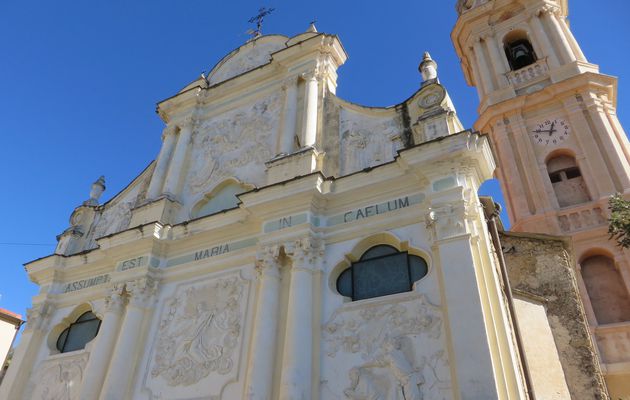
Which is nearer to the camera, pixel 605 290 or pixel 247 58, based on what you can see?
pixel 605 290

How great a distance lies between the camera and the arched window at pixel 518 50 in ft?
65.4

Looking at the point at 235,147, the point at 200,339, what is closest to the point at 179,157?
the point at 235,147

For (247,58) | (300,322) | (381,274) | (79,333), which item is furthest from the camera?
(247,58)

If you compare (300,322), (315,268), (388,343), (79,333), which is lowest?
(388,343)

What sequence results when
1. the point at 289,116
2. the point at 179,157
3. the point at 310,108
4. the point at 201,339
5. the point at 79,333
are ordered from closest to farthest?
the point at 201,339 → the point at 79,333 → the point at 310,108 → the point at 289,116 → the point at 179,157

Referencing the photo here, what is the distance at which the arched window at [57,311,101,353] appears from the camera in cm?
1021

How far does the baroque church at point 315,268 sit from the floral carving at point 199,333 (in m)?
0.04

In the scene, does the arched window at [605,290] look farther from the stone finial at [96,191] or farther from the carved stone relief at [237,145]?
the stone finial at [96,191]

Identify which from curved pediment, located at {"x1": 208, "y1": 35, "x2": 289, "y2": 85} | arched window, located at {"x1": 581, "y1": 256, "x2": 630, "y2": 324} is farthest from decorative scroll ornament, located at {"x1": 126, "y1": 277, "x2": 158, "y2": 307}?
arched window, located at {"x1": 581, "y1": 256, "x2": 630, "y2": 324}

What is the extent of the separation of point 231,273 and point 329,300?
2339mm

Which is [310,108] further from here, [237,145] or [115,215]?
[115,215]

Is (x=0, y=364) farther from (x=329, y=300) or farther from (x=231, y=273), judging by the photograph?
(x=329, y=300)

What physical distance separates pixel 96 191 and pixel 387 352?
10404 millimetres

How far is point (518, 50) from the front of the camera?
805 inches
